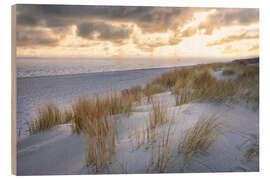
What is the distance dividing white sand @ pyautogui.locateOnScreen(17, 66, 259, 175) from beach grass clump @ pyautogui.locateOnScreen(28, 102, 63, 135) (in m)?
0.09

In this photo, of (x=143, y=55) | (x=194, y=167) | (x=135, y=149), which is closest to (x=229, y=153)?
(x=194, y=167)

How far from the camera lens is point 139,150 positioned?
1609mm

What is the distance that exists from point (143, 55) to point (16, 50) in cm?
153

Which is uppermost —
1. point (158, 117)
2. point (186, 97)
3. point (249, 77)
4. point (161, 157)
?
point (249, 77)

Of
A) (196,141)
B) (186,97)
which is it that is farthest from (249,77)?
(196,141)

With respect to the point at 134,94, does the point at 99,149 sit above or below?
below

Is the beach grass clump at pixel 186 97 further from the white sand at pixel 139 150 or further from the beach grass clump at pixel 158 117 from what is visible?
the beach grass clump at pixel 158 117

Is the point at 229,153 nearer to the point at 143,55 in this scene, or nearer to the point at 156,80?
the point at 143,55

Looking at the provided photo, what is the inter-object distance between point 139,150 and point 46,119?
1.29m

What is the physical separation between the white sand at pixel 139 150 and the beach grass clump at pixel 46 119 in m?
0.09

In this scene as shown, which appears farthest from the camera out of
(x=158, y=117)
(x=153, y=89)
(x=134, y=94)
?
(x=153, y=89)

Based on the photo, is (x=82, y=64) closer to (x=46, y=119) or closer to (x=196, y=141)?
(x=46, y=119)

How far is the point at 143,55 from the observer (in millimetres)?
2279

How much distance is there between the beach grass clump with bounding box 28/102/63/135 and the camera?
199cm
